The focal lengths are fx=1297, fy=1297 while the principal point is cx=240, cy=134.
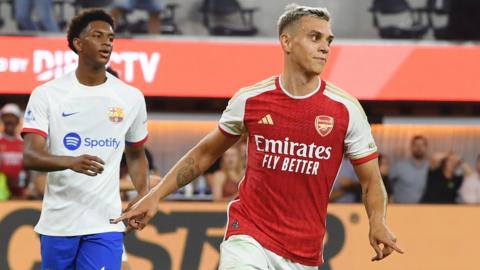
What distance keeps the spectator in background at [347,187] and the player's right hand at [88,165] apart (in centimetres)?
687

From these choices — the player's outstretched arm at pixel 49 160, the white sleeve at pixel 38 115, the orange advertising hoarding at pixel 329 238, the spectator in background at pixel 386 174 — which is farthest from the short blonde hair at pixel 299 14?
the spectator in background at pixel 386 174

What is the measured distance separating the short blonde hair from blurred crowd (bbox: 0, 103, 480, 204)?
6.08 meters

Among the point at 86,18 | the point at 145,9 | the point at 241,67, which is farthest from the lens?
the point at 241,67

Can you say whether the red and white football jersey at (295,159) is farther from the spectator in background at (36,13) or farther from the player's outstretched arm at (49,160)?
the spectator in background at (36,13)

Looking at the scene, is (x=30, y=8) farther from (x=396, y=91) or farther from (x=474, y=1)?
(x=474, y=1)

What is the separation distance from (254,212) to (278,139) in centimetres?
42

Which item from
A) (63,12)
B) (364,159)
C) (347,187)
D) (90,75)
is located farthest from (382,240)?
(63,12)

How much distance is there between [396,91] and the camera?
16969mm

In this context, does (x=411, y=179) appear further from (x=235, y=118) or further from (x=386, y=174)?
(x=235, y=118)

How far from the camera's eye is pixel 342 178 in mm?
14102

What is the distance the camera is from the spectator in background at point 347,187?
14.1m

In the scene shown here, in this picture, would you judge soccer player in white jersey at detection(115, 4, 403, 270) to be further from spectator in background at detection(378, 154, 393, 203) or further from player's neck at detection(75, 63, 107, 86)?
spectator in background at detection(378, 154, 393, 203)

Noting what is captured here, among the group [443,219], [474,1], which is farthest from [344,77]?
[443,219]

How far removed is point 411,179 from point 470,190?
0.66m
